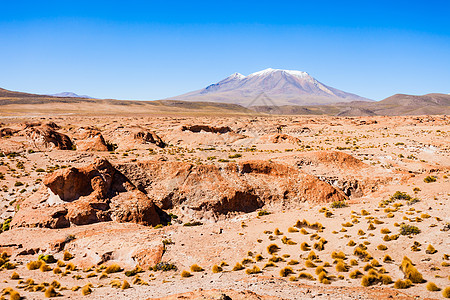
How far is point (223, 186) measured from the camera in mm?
24359

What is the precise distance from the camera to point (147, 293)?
11.6m

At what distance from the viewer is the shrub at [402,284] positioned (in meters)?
10.7

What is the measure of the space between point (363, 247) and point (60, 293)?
13.2 meters

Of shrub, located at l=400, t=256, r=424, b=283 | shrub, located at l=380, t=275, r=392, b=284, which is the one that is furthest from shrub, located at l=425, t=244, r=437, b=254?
shrub, located at l=380, t=275, r=392, b=284

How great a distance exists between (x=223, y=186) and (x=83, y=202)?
32.9 feet

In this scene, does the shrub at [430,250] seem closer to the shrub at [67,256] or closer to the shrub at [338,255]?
the shrub at [338,255]

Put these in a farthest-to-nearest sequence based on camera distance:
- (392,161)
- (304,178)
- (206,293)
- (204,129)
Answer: (204,129)
(392,161)
(304,178)
(206,293)

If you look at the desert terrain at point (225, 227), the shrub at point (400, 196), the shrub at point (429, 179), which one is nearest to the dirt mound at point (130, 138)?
the desert terrain at point (225, 227)

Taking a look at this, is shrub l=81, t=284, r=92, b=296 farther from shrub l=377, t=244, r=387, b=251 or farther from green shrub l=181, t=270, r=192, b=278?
shrub l=377, t=244, r=387, b=251

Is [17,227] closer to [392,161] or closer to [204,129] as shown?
[392,161]

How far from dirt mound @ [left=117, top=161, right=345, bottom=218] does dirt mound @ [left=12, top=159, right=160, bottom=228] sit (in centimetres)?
228

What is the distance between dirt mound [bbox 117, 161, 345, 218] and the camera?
76.9ft

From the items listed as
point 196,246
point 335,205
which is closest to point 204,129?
point 335,205

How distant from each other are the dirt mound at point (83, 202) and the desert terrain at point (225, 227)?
0.25 ft
